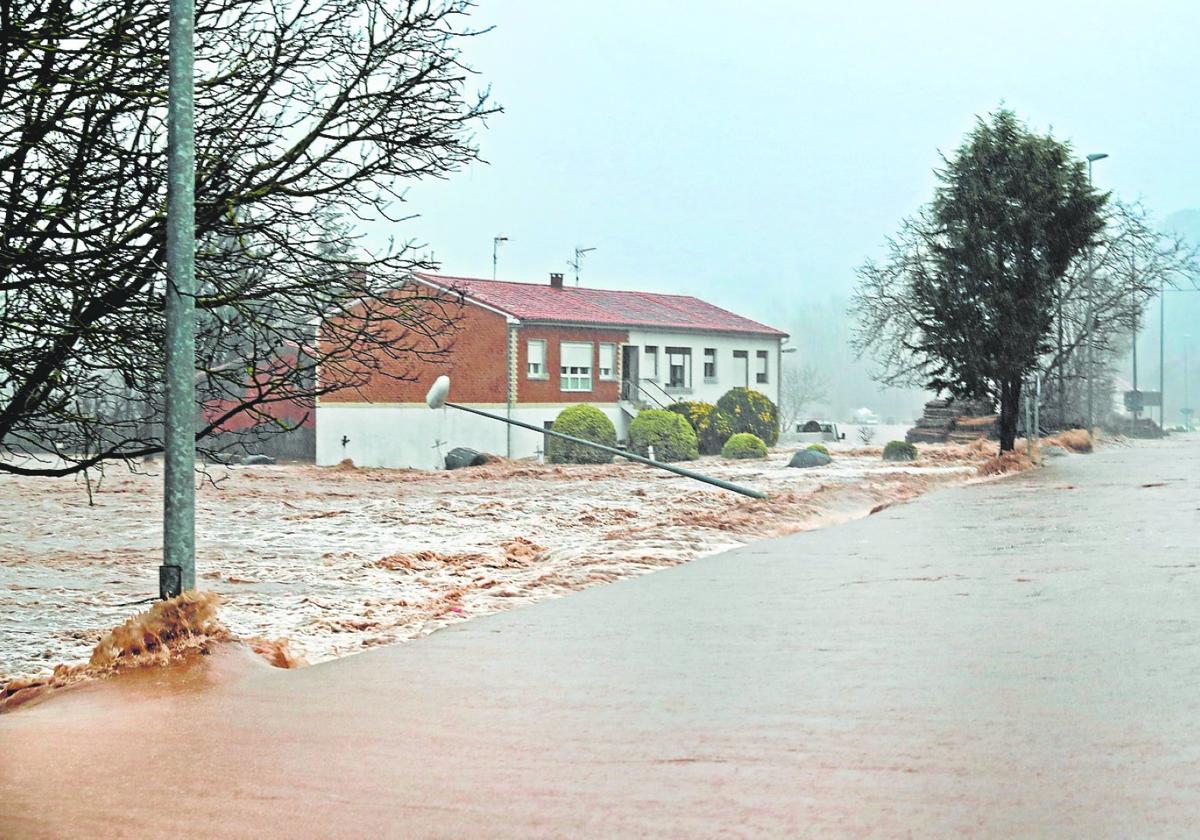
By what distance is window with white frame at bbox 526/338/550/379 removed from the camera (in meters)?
48.5

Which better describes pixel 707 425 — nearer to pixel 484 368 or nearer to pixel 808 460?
pixel 808 460

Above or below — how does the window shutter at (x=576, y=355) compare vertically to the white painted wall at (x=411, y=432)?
above

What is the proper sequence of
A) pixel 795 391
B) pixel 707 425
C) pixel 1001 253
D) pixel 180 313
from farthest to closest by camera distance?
pixel 795 391 < pixel 707 425 < pixel 1001 253 < pixel 180 313

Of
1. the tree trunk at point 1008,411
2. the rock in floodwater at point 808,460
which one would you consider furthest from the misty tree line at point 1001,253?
the rock in floodwater at point 808,460

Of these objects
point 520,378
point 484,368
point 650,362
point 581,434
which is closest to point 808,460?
point 581,434

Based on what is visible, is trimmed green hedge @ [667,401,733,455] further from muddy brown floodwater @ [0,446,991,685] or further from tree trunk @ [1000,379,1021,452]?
tree trunk @ [1000,379,1021,452]

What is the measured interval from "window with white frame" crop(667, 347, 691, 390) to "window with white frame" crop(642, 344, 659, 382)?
0.77 meters

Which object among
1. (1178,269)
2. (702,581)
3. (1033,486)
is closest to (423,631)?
(702,581)

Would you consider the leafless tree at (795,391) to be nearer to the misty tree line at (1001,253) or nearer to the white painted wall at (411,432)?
the white painted wall at (411,432)

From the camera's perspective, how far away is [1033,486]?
28984mm

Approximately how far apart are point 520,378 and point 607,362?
489 centimetres

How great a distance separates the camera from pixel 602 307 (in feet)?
179

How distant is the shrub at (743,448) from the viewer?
4675cm

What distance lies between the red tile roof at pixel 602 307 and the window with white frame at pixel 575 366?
928 mm
